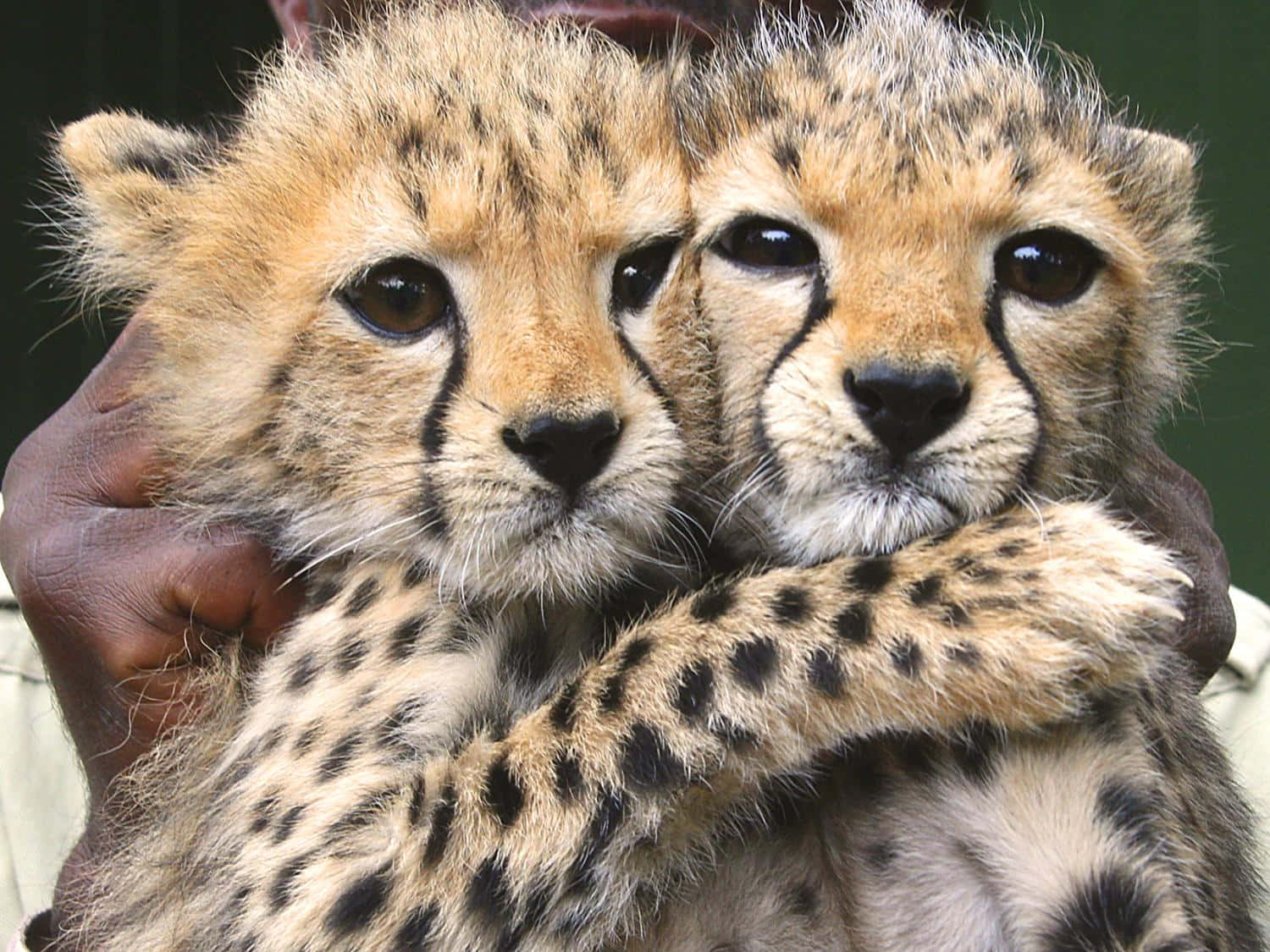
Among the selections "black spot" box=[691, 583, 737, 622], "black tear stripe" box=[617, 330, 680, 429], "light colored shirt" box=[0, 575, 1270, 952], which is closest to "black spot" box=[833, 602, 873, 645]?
"black spot" box=[691, 583, 737, 622]

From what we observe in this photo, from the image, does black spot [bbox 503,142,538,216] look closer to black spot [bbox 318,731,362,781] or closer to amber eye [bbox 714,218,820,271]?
amber eye [bbox 714,218,820,271]

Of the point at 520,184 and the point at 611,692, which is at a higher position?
the point at 520,184

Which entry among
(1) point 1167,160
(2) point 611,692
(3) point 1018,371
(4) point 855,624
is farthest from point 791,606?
(1) point 1167,160

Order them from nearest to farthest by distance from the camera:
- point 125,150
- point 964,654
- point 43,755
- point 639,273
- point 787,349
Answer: point 964,654
point 787,349
point 639,273
point 125,150
point 43,755

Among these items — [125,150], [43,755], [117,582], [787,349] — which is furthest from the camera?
[43,755]

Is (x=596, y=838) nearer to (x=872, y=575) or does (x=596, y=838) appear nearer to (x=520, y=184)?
(x=872, y=575)

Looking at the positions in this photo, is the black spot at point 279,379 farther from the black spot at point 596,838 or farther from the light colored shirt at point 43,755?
the light colored shirt at point 43,755
